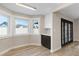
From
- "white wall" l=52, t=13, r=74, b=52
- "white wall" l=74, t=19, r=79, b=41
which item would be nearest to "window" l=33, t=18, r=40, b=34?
"white wall" l=52, t=13, r=74, b=52

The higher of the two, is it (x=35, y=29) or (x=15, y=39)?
(x=35, y=29)

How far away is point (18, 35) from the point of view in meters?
4.19

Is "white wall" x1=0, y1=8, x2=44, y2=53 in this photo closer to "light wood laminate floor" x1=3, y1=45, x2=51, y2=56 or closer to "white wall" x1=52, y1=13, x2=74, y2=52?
"light wood laminate floor" x1=3, y1=45, x2=51, y2=56

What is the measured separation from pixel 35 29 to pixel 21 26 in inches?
32.9

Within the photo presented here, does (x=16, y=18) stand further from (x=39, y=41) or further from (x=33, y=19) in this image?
(x=39, y=41)

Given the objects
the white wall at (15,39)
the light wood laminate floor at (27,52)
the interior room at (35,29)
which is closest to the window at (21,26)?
the interior room at (35,29)

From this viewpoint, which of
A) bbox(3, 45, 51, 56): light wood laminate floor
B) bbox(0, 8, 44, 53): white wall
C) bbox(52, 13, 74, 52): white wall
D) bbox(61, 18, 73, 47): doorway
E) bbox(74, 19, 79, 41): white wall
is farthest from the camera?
bbox(74, 19, 79, 41): white wall

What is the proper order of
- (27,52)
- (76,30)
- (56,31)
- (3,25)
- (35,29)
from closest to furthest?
(3,25)
(27,52)
(56,31)
(35,29)
(76,30)

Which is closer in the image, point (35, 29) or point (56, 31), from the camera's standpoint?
point (56, 31)

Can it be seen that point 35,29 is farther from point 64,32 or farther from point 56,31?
point 64,32

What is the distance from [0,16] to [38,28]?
2277mm

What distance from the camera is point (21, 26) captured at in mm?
4484

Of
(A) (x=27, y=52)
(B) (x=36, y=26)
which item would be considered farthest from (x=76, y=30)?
(A) (x=27, y=52)

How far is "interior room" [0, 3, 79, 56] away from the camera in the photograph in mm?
3081
